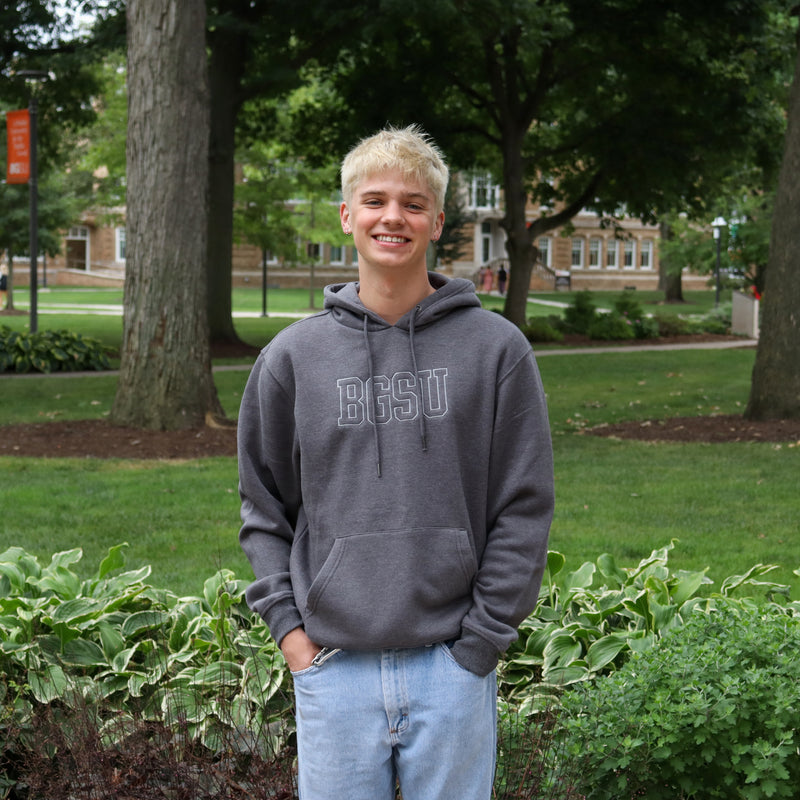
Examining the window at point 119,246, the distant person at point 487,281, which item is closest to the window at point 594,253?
the distant person at point 487,281

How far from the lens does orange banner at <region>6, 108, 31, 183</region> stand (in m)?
18.9

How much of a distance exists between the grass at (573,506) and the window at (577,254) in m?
59.1

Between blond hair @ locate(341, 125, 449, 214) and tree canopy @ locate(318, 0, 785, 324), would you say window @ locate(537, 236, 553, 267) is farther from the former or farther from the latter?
blond hair @ locate(341, 125, 449, 214)

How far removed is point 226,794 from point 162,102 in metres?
8.80

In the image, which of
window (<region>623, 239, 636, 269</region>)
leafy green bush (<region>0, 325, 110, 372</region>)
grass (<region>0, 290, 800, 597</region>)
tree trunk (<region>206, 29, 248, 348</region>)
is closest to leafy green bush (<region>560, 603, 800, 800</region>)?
grass (<region>0, 290, 800, 597</region>)

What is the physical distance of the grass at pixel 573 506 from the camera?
6.43m

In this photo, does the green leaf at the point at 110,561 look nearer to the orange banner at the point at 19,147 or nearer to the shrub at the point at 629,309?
the orange banner at the point at 19,147

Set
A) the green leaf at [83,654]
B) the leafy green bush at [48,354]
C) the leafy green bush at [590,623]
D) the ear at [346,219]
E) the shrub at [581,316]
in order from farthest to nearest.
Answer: the shrub at [581,316] < the leafy green bush at [48,354] < the green leaf at [83,654] < the leafy green bush at [590,623] < the ear at [346,219]

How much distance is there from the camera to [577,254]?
71500 mm

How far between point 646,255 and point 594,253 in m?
4.82

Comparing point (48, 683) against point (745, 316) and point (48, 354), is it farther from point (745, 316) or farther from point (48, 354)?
point (745, 316)

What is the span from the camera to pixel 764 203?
36.1m

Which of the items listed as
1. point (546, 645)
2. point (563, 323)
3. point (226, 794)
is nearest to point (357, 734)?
point (226, 794)

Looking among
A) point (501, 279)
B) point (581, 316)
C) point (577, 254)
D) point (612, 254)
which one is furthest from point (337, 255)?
point (581, 316)
